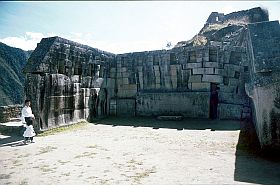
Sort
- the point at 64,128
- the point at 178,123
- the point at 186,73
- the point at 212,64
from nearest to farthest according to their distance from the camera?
the point at 64,128 < the point at 178,123 < the point at 212,64 < the point at 186,73

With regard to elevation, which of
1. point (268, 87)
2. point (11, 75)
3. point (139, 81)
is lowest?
point (268, 87)

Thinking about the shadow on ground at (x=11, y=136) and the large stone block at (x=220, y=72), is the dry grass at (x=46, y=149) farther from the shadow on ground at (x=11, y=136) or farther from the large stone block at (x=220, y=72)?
the large stone block at (x=220, y=72)

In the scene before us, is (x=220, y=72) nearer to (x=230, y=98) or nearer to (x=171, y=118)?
(x=230, y=98)

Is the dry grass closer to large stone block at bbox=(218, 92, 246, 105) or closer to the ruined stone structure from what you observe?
the ruined stone structure

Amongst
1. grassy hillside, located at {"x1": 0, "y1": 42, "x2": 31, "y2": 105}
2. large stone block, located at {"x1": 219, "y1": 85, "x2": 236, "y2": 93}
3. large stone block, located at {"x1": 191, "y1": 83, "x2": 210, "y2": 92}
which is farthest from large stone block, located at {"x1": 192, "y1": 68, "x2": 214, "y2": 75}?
grassy hillside, located at {"x1": 0, "y1": 42, "x2": 31, "y2": 105}

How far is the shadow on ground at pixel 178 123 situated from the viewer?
897cm

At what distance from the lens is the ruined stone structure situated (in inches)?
338

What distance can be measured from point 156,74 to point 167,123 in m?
2.77

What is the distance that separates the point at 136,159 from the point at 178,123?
500cm

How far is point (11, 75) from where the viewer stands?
947 inches

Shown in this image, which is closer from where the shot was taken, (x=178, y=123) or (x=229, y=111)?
(x=178, y=123)

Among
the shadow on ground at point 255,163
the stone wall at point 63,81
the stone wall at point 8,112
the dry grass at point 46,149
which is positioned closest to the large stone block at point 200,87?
the shadow on ground at point 255,163

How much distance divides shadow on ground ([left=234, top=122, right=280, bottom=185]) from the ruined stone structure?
59.1 inches

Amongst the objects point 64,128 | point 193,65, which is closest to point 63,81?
point 64,128
